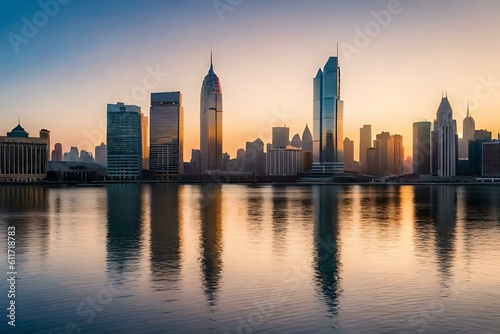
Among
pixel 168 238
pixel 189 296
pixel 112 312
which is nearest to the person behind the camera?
pixel 112 312

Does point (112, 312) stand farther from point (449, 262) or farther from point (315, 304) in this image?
point (449, 262)

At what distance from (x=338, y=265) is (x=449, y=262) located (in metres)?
11.4

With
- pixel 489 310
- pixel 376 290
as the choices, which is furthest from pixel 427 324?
pixel 376 290

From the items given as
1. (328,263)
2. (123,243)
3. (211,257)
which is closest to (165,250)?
(211,257)

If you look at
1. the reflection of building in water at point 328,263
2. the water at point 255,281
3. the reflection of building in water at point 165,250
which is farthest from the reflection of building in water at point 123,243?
the reflection of building in water at point 328,263

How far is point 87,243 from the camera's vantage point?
2694 inches

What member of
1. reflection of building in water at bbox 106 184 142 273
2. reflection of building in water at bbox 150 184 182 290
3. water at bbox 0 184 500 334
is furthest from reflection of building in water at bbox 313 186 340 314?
reflection of building in water at bbox 106 184 142 273

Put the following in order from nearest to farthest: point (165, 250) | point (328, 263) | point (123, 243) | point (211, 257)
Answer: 1. point (328, 263)
2. point (211, 257)
3. point (165, 250)
4. point (123, 243)

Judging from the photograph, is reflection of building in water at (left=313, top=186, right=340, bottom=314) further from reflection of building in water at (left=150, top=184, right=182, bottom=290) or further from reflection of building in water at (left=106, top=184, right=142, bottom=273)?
reflection of building in water at (left=106, top=184, right=142, bottom=273)

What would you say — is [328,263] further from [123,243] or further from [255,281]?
[123,243]

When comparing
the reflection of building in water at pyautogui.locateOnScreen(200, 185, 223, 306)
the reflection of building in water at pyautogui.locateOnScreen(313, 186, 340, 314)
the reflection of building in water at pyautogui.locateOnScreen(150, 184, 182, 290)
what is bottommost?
the reflection of building in water at pyautogui.locateOnScreen(313, 186, 340, 314)

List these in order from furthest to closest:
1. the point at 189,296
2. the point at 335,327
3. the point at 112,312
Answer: the point at 189,296 → the point at 112,312 → the point at 335,327

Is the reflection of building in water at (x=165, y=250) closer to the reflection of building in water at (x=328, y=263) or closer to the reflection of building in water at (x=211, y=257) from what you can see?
the reflection of building in water at (x=211, y=257)

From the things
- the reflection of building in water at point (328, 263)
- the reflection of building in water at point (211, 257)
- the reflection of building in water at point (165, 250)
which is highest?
the reflection of building in water at point (165, 250)
